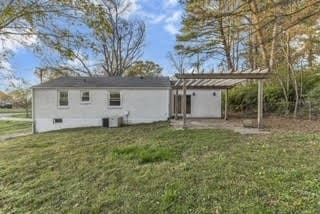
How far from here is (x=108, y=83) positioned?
18547 mm

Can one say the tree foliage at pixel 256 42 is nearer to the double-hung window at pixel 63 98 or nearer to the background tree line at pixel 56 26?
the background tree line at pixel 56 26

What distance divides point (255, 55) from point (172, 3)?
828 cm

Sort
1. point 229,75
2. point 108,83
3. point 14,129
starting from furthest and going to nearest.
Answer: point 14,129 < point 108,83 < point 229,75

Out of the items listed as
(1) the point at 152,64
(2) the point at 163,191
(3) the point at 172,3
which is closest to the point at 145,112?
(3) the point at 172,3

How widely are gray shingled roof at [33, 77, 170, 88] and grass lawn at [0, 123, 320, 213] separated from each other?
9.44 m

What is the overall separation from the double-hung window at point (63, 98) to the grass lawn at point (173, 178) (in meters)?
9.19

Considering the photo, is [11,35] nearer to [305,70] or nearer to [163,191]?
[163,191]

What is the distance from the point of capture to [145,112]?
18188 millimetres

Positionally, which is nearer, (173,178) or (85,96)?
(173,178)

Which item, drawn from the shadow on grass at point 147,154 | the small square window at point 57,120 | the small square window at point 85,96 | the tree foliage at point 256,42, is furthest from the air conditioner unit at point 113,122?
the shadow on grass at point 147,154

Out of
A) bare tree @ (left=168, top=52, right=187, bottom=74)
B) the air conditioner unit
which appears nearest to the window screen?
the air conditioner unit

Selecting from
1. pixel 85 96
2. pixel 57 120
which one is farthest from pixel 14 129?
pixel 85 96

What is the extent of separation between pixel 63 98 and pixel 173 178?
46.4 ft

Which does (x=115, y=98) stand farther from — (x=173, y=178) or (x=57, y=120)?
(x=173, y=178)
